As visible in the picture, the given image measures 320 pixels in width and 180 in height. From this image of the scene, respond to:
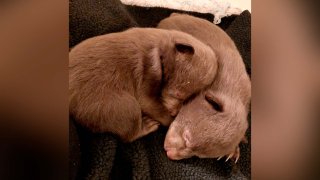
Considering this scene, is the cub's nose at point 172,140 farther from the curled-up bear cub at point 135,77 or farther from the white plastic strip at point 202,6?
the white plastic strip at point 202,6

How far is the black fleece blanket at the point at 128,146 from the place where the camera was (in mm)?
712

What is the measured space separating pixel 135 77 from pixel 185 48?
0.14m

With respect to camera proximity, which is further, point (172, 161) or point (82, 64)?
point (172, 161)

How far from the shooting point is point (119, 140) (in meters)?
0.77

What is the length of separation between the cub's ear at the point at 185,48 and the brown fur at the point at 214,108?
A: 0.04m

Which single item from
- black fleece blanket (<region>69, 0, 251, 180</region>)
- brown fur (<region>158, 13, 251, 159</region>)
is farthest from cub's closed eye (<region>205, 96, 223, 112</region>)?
black fleece blanket (<region>69, 0, 251, 180</region>)

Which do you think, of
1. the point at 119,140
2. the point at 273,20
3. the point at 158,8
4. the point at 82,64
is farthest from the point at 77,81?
the point at 273,20

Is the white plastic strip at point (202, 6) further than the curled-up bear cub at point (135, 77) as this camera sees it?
Yes

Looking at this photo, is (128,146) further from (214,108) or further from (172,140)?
(214,108)

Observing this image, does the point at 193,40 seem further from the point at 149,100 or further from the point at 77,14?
the point at 77,14

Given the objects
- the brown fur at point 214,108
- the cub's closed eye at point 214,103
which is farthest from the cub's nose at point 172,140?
the cub's closed eye at point 214,103

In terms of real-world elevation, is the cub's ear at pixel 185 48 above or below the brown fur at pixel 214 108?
above

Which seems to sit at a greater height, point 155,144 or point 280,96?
point 280,96

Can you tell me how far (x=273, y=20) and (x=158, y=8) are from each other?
27cm
